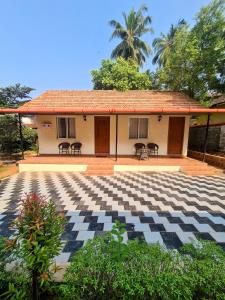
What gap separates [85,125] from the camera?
9.11m

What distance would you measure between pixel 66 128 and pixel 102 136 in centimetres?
204

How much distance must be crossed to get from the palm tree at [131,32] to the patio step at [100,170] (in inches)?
661

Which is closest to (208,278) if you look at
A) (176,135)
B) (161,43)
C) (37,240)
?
(37,240)

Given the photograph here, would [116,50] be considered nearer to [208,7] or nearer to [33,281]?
[208,7]

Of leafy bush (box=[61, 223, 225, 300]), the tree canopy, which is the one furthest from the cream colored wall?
leafy bush (box=[61, 223, 225, 300])

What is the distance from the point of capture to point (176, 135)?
30.1ft

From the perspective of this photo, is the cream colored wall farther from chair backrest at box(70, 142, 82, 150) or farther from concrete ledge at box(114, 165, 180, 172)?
concrete ledge at box(114, 165, 180, 172)

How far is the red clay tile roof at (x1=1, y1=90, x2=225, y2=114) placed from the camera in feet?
26.2

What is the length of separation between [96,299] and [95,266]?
267 mm

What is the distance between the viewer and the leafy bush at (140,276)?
4.40 ft

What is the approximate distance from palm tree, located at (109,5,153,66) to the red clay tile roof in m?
12.2

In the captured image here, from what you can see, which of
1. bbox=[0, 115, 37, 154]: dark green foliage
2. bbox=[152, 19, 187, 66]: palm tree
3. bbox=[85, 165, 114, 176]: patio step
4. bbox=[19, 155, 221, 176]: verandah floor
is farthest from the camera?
bbox=[152, 19, 187, 66]: palm tree

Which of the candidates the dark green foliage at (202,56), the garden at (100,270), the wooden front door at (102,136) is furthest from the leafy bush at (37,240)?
the dark green foliage at (202,56)

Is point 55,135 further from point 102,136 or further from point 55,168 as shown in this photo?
point 102,136
